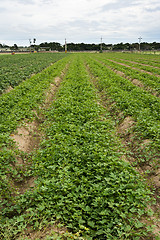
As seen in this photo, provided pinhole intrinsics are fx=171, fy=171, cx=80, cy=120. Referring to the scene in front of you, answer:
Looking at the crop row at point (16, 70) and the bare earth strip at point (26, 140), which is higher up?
the crop row at point (16, 70)

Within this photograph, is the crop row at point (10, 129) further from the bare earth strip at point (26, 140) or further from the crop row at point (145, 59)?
the crop row at point (145, 59)

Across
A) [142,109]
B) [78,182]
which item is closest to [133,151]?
[78,182]

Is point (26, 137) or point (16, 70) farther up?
point (16, 70)

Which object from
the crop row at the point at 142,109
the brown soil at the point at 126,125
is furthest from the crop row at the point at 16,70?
the brown soil at the point at 126,125

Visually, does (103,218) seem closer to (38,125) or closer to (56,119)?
(56,119)

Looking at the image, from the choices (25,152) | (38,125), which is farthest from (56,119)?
(25,152)

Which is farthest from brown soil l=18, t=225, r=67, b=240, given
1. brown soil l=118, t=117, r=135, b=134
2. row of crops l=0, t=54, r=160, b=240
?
brown soil l=118, t=117, r=135, b=134

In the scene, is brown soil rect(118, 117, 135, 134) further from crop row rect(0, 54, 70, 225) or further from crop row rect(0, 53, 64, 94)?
crop row rect(0, 53, 64, 94)

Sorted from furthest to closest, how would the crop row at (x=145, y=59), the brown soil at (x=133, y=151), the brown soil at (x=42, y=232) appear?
the crop row at (x=145, y=59) < the brown soil at (x=133, y=151) < the brown soil at (x=42, y=232)

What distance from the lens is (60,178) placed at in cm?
382

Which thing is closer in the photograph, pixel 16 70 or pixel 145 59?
pixel 16 70

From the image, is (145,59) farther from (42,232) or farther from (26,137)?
(42,232)

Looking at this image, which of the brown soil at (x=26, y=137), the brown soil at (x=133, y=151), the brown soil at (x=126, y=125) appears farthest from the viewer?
the brown soil at (x=126, y=125)

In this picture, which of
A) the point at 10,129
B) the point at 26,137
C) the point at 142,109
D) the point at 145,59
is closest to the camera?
the point at 10,129
